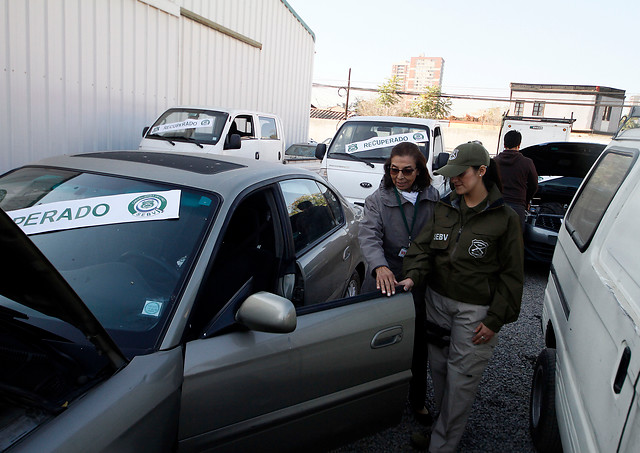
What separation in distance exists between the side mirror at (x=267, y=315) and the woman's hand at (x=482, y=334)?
3.74 ft

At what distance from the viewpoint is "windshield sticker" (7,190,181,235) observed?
2.22m

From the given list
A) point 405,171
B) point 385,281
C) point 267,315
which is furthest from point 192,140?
point 267,315

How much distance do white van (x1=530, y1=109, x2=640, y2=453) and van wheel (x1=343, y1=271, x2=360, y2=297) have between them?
54.3 inches

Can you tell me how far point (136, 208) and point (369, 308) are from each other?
114 cm

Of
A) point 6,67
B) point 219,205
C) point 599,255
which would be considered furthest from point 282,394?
point 6,67

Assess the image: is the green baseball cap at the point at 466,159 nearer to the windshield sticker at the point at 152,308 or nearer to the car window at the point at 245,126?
the windshield sticker at the point at 152,308

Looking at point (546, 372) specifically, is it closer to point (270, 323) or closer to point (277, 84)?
point (270, 323)

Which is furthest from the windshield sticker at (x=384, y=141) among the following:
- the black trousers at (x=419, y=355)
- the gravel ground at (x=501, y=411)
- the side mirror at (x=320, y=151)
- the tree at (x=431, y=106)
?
the tree at (x=431, y=106)

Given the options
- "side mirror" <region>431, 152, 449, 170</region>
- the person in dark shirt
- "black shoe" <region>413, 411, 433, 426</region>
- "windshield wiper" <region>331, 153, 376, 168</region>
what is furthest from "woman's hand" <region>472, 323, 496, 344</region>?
"windshield wiper" <region>331, 153, 376, 168</region>

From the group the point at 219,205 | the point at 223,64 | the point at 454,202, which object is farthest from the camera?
the point at 223,64

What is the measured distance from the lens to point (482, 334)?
253 cm

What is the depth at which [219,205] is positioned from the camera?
2.29 metres

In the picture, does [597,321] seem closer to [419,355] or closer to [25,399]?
[419,355]

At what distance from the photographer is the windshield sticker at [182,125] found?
9253 mm
